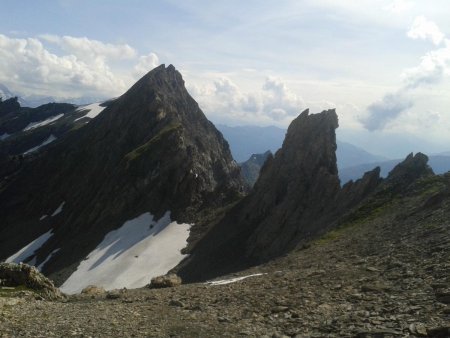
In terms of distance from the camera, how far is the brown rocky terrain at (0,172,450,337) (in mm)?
20859

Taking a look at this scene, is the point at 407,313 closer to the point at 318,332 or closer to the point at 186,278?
the point at 318,332

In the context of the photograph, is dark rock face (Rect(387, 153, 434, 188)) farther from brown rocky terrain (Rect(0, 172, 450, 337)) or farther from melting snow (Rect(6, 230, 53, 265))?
melting snow (Rect(6, 230, 53, 265))

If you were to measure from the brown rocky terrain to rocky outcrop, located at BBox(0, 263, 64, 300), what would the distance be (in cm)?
395

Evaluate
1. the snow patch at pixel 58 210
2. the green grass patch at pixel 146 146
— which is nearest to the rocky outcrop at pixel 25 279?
the green grass patch at pixel 146 146

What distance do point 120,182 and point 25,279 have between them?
235ft

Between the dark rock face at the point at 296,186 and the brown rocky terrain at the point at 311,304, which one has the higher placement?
the dark rock face at the point at 296,186

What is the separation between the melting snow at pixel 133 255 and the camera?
79.4 meters

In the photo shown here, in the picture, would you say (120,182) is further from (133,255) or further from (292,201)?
(292,201)

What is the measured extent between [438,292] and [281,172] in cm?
7045

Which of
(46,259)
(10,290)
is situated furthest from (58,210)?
(10,290)

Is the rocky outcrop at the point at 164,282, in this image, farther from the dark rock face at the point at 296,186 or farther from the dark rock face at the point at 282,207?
the dark rock face at the point at 296,186

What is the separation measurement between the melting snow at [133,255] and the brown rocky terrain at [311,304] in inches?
1552

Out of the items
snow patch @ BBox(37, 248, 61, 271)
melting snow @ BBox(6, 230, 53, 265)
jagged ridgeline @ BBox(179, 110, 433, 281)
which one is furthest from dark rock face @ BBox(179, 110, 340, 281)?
melting snow @ BBox(6, 230, 53, 265)

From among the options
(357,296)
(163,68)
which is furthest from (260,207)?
(163,68)
